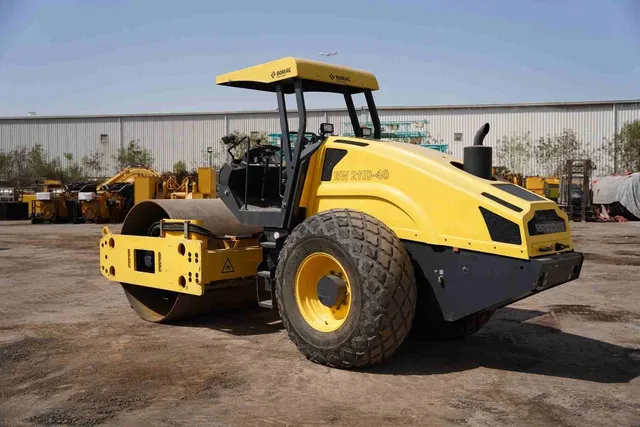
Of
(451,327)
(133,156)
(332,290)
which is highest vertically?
(133,156)

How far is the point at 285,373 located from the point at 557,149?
143ft

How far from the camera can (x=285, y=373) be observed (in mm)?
4996

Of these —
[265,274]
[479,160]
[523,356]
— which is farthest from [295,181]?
[523,356]

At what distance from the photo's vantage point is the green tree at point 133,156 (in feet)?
162

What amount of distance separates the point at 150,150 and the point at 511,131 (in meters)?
27.3

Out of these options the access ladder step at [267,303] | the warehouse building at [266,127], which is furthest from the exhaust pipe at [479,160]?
the warehouse building at [266,127]

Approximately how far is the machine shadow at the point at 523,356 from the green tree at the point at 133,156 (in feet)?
148

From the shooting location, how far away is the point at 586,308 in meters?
7.89

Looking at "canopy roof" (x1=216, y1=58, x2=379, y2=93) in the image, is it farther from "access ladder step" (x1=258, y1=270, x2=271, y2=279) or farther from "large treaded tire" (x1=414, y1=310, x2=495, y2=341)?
"large treaded tire" (x1=414, y1=310, x2=495, y2=341)

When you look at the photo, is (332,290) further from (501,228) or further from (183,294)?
(183,294)

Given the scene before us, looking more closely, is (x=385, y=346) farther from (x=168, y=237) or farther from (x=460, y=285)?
(x=168, y=237)

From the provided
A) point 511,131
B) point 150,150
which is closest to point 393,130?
point 511,131

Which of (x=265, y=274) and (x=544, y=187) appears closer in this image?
(x=265, y=274)

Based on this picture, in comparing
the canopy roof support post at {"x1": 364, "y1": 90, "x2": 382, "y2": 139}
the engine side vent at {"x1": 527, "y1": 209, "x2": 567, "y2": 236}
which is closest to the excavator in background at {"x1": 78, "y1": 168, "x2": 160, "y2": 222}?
the canopy roof support post at {"x1": 364, "y1": 90, "x2": 382, "y2": 139}
